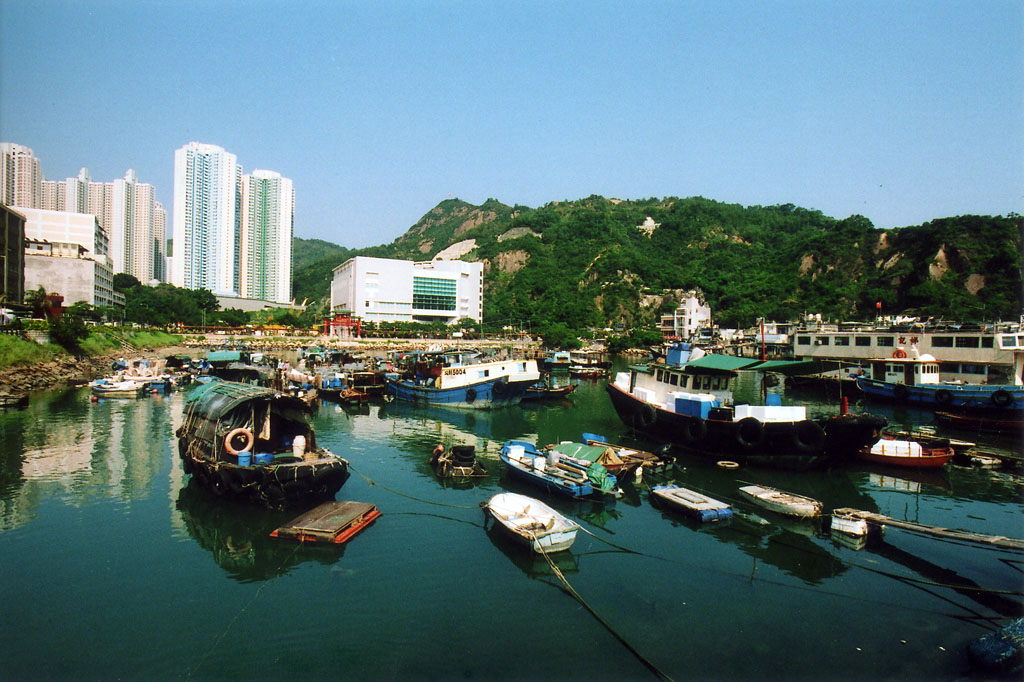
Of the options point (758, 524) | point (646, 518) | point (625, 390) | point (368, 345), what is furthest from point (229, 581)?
point (368, 345)

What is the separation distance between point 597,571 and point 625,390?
1592 centimetres

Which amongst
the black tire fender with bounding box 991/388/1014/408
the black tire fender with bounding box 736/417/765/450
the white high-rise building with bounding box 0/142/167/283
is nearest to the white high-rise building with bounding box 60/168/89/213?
the white high-rise building with bounding box 0/142/167/283

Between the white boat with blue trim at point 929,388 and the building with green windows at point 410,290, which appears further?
the building with green windows at point 410,290

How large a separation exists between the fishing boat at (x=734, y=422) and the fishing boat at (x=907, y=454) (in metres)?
1.38

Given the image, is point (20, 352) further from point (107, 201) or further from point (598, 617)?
point (107, 201)

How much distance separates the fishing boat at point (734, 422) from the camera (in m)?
19.2

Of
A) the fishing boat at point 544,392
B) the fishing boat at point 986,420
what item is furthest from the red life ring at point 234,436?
the fishing boat at point 986,420

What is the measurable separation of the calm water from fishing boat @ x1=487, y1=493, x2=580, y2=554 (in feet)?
1.43

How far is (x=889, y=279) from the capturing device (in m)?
92.9

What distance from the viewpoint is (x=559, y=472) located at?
55.0 feet

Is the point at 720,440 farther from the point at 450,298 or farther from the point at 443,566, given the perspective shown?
the point at 450,298

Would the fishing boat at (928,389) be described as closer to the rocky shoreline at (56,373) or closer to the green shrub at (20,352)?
the rocky shoreline at (56,373)

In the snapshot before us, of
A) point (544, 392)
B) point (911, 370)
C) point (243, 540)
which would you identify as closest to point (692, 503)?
point (243, 540)

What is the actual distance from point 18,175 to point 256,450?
12844cm
